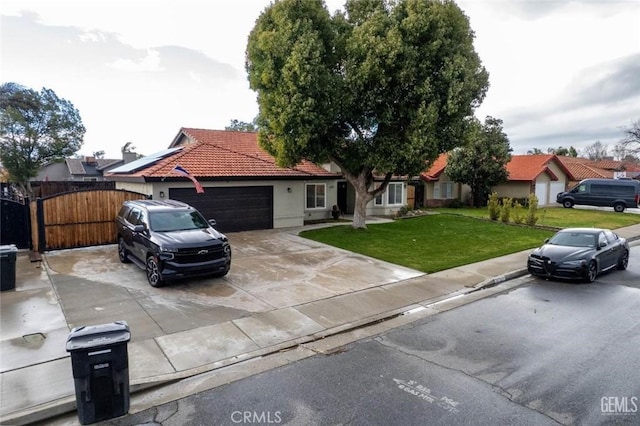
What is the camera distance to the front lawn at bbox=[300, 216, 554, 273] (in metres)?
14.2

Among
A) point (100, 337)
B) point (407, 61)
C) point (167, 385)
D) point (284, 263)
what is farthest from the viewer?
point (407, 61)

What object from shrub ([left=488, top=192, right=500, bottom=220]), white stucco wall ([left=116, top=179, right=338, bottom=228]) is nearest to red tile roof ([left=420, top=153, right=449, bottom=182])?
shrub ([left=488, top=192, right=500, bottom=220])

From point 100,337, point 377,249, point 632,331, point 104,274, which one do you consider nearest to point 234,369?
point 100,337

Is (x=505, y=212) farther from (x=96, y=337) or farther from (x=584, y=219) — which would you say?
(x=96, y=337)

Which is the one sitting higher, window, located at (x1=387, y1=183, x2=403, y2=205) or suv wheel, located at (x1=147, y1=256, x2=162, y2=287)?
window, located at (x1=387, y1=183, x2=403, y2=205)

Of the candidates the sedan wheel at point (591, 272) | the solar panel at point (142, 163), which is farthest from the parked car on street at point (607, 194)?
the solar panel at point (142, 163)

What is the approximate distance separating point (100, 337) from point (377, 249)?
11.7m

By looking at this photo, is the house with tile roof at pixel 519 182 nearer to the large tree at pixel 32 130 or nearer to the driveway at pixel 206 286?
the driveway at pixel 206 286

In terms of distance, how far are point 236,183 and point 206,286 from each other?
8795 millimetres

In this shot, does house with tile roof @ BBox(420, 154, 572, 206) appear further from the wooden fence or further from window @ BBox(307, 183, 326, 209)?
the wooden fence

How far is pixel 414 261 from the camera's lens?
13.6m

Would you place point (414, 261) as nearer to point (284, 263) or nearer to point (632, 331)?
point (284, 263)

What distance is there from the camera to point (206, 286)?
10305 mm

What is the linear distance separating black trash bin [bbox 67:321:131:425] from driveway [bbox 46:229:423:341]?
7.39 ft
